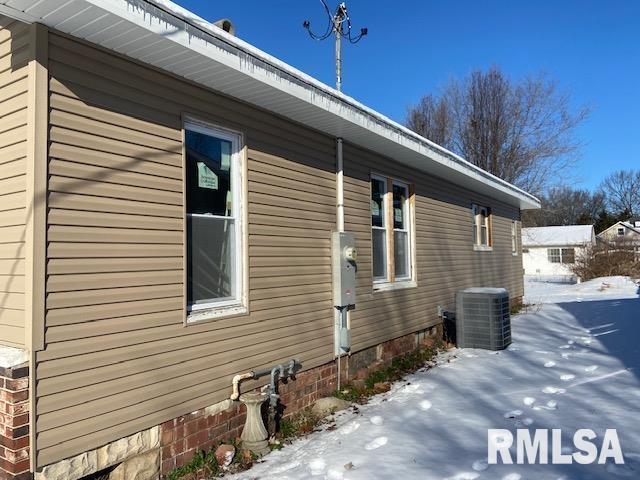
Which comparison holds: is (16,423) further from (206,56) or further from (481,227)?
(481,227)

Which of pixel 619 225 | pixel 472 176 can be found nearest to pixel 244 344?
pixel 472 176

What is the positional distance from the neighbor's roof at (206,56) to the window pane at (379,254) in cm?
139

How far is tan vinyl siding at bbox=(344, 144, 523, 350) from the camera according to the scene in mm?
6488

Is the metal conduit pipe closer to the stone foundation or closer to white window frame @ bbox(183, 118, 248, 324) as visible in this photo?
the stone foundation

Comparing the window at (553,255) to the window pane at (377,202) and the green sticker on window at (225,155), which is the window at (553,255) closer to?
the window pane at (377,202)

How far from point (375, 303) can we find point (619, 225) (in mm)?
50993

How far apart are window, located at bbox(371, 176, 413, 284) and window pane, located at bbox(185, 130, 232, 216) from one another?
294cm

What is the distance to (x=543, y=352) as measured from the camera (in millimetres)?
7770

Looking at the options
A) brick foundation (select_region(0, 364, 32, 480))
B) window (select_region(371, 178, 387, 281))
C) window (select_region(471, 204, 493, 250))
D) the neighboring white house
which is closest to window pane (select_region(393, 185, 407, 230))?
window (select_region(371, 178, 387, 281))

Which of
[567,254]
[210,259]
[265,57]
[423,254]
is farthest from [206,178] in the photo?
[567,254]

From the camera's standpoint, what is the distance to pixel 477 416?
486cm

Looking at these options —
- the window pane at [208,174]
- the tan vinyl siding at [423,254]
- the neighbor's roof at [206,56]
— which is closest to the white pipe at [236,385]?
the window pane at [208,174]

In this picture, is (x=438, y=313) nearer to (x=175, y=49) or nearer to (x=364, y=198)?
(x=364, y=198)
